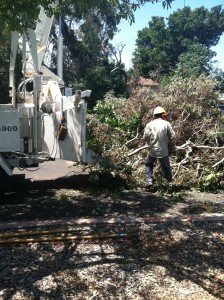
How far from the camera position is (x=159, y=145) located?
7383 mm

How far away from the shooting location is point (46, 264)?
4070 mm

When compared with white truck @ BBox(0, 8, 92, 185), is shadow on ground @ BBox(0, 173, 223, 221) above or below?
below

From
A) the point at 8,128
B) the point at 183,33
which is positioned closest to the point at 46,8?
the point at 8,128

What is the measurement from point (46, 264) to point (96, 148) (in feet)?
14.8

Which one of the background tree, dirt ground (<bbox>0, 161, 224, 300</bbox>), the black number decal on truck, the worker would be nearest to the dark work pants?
the worker

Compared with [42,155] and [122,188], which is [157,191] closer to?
[122,188]

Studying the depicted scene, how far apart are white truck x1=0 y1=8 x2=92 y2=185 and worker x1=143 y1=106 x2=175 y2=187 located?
1.30m

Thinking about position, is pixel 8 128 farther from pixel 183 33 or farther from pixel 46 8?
pixel 183 33

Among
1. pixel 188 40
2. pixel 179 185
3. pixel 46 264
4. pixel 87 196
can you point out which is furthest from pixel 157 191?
pixel 188 40

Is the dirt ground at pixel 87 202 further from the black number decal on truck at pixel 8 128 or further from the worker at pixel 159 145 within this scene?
the black number decal on truck at pixel 8 128

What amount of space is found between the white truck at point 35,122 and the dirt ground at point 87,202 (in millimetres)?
664

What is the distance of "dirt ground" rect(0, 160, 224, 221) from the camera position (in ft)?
19.4

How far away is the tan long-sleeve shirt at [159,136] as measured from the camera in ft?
24.2

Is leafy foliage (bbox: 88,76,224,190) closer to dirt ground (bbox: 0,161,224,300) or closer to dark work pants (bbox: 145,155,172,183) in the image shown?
dark work pants (bbox: 145,155,172,183)
